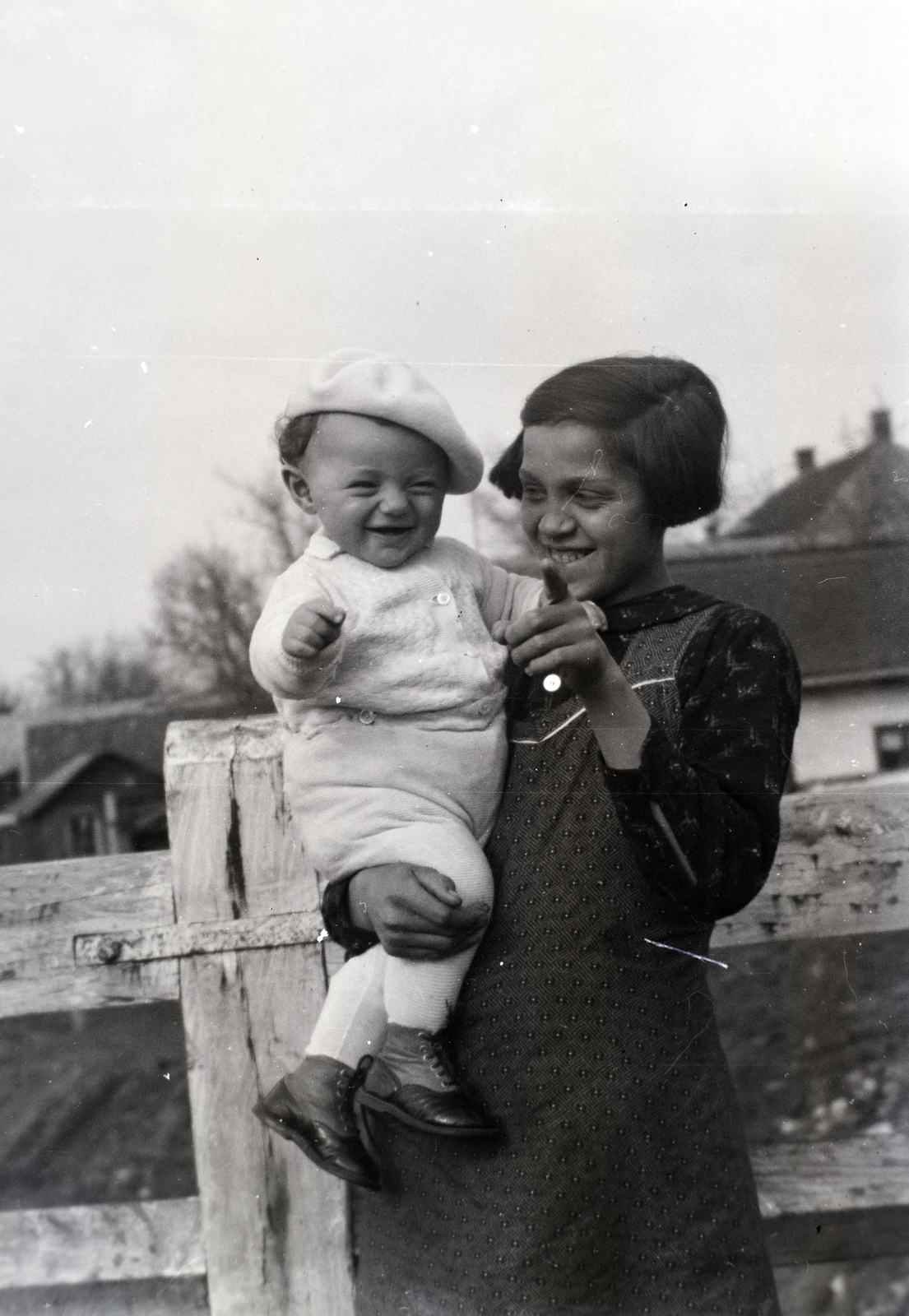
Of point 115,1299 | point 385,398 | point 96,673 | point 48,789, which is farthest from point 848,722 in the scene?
point 115,1299

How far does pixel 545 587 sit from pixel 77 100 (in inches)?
46.8

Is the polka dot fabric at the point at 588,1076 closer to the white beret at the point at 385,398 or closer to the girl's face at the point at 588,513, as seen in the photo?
the girl's face at the point at 588,513

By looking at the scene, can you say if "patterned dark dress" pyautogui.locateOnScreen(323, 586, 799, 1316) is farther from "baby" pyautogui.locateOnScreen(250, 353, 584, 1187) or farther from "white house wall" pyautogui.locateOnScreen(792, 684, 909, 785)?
"white house wall" pyautogui.locateOnScreen(792, 684, 909, 785)

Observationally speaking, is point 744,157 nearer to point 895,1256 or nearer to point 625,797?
point 625,797

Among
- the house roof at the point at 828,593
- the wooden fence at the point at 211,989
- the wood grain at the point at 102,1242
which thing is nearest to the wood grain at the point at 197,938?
the wooden fence at the point at 211,989

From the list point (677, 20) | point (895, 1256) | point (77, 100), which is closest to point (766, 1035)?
point (895, 1256)

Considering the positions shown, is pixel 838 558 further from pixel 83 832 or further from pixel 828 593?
pixel 83 832

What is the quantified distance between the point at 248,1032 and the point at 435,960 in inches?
20.7

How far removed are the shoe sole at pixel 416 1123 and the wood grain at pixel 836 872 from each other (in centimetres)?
66

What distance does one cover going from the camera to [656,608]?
1491 millimetres

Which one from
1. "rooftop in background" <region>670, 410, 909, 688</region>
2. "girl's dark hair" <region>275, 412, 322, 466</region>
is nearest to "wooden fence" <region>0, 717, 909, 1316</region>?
"girl's dark hair" <region>275, 412, 322, 466</region>

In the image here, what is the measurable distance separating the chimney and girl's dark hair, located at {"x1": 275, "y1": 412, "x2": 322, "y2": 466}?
105 cm

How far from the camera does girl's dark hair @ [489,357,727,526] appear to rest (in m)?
1.48

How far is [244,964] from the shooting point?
1.80 m
